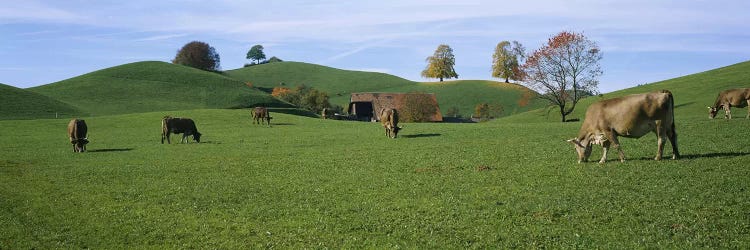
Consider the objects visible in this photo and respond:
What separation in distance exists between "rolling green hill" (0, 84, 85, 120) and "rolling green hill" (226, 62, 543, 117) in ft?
201

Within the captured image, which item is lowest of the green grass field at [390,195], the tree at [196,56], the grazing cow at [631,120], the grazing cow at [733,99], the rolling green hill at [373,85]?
the green grass field at [390,195]

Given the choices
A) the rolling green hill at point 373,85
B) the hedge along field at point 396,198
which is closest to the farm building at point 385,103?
the rolling green hill at point 373,85

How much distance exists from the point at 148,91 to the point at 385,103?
4403 centimetres

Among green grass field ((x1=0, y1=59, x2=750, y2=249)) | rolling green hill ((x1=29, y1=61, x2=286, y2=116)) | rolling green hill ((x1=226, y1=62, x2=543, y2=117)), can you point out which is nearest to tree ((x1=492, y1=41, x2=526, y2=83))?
rolling green hill ((x1=226, y1=62, x2=543, y2=117))

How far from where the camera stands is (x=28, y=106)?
8338 centimetres

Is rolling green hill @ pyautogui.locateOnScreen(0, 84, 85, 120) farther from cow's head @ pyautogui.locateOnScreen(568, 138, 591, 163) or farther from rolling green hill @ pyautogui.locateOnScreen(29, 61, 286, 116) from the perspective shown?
cow's head @ pyautogui.locateOnScreen(568, 138, 591, 163)

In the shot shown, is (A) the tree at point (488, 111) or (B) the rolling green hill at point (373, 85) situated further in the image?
(B) the rolling green hill at point (373, 85)

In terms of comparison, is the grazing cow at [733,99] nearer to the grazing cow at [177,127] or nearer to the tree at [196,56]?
the grazing cow at [177,127]

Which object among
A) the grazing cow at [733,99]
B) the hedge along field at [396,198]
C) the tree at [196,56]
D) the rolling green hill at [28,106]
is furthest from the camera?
the tree at [196,56]

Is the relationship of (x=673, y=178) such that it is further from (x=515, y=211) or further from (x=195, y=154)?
(x=195, y=154)

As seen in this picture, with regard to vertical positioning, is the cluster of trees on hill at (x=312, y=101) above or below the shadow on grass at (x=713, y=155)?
above

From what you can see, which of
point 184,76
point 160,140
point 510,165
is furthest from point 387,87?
point 510,165

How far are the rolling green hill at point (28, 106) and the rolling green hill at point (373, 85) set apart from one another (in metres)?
61.3

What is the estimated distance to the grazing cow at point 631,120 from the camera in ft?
61.6
